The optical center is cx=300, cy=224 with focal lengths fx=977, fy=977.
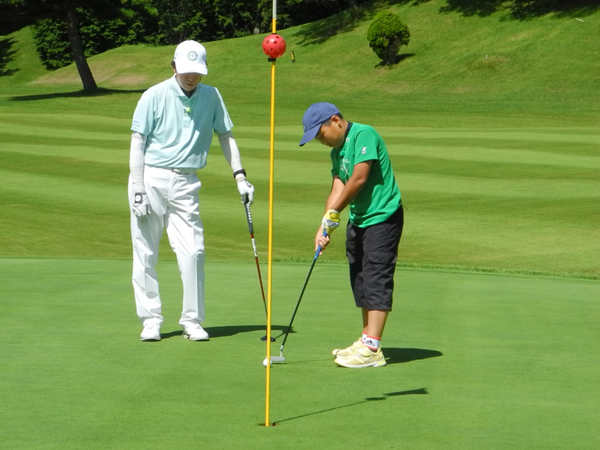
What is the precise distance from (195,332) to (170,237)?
0.69 metres

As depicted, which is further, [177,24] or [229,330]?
[177,24]

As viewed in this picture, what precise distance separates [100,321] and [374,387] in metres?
2.57

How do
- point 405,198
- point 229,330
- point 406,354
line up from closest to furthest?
point 406,354
point 229,330
point 405,198

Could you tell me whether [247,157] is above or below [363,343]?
below

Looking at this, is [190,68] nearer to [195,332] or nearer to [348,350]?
[195,332]

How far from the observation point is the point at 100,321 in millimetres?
7000

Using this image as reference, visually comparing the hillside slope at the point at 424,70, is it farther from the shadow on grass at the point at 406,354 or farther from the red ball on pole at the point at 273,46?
the red ball on pole at the point at 273,46

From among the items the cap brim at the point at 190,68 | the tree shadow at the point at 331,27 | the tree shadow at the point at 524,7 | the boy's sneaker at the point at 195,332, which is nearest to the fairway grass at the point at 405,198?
the boy's sneaker at the point at 195,332

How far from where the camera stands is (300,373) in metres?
5.50

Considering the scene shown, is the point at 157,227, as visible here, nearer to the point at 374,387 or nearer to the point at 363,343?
the point at 363,343

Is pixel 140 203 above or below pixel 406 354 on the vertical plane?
above

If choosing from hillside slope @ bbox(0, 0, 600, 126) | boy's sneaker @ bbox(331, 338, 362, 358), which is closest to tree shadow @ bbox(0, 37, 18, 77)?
hillside slope @ bbox(0, 0, 600, 126)

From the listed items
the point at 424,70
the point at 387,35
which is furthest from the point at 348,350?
the point at 387,35

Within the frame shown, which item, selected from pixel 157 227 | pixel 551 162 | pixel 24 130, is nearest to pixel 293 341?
pixel 157 227
